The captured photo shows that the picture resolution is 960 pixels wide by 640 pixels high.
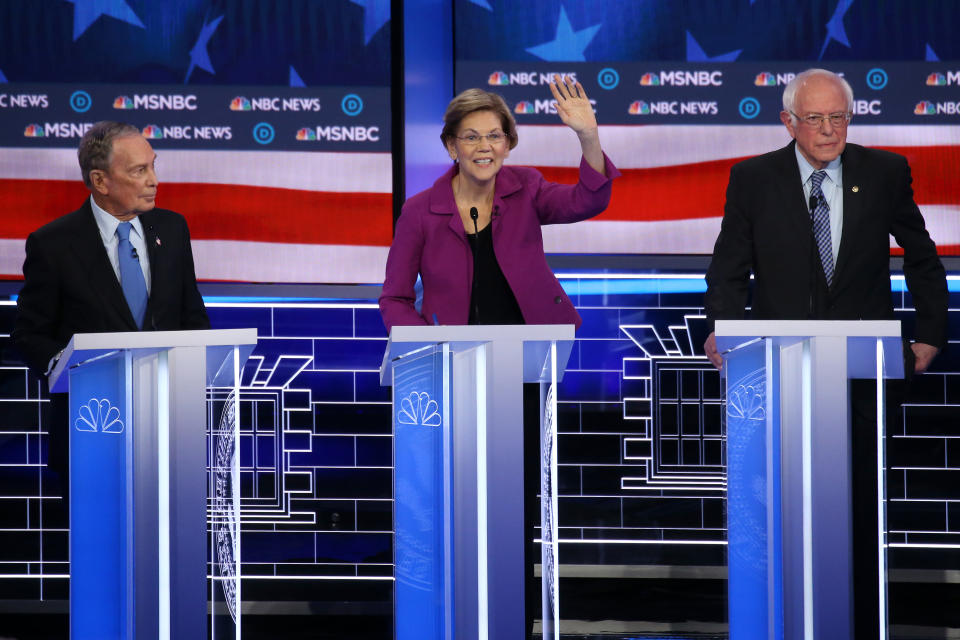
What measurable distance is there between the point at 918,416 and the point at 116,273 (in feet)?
10.4

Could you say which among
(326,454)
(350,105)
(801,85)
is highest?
(350,105)

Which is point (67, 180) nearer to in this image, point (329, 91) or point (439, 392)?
point (329, 91)

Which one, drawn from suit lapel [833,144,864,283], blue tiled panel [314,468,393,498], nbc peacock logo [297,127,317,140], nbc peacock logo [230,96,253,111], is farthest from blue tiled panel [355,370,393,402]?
suit lapel [833,144,864,283]

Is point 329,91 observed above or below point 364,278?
above

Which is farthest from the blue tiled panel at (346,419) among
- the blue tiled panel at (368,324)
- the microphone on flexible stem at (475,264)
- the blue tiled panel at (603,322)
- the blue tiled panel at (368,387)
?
the microphone on flexible stem at (475,264)

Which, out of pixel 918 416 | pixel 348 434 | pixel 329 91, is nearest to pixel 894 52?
pixel 918 416

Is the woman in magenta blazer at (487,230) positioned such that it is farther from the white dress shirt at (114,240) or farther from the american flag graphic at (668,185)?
the american flag graphic at (668,185)

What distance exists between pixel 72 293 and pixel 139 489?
3.10 feet

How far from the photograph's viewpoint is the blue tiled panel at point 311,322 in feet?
16.2

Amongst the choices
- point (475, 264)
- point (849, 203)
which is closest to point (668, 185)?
point (849, 203)

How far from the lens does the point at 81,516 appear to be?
8.41 ft

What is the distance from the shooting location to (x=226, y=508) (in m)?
2.71

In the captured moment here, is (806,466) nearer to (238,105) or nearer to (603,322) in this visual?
(603,322)

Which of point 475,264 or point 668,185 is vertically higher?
point 668,185
